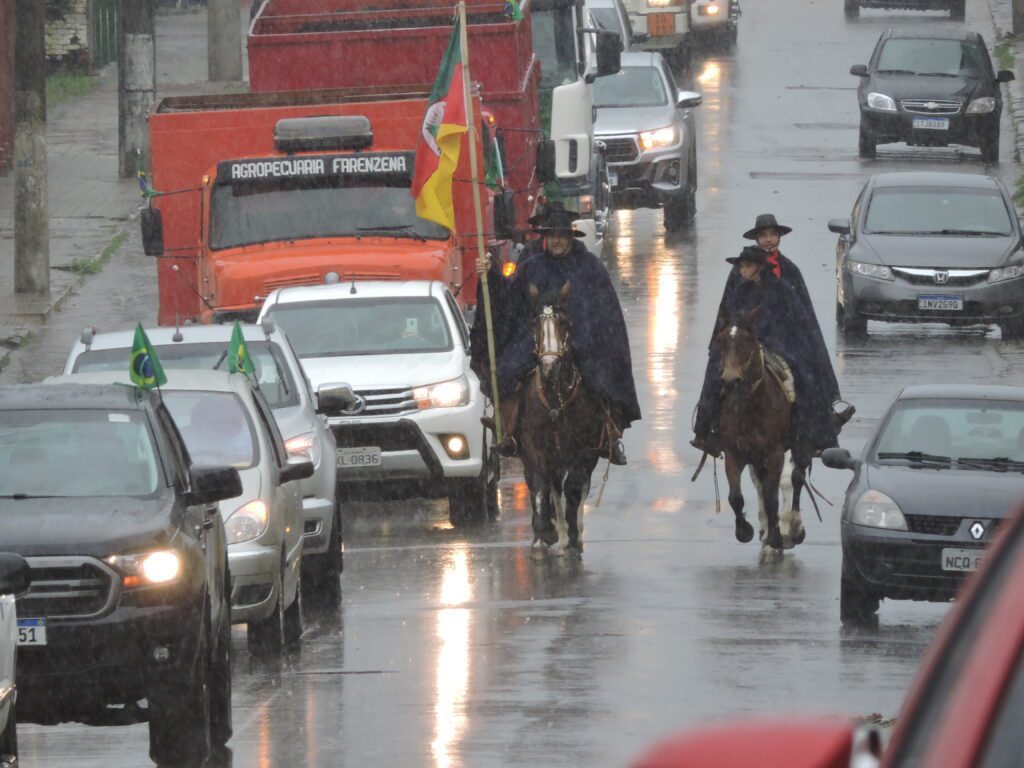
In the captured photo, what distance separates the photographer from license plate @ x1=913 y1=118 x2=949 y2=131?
37188mm

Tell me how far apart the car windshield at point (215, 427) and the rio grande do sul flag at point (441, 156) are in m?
5.58

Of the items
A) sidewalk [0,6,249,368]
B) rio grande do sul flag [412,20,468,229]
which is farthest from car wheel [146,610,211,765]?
sidewalk [0,6,249,368]

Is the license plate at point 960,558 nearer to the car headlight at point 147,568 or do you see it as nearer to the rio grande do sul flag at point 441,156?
the car headlight at point 147,568

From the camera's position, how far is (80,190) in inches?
1339

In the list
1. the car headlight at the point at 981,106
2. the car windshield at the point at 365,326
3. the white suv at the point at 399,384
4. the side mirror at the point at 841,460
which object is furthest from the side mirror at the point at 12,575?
the car headlight at the point at 981,106

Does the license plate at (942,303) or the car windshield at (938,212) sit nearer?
the license plate at (942,303)

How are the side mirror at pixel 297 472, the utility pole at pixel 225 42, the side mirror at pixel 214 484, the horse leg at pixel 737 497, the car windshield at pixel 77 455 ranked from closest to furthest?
1. the side mirror at pixel 214 484
2. the car windshield at pixel 77 455
3. the side mirror at pixel 297 472
4. the horse leg at pixel 737 497
5. the utility pole at pixel 225 42

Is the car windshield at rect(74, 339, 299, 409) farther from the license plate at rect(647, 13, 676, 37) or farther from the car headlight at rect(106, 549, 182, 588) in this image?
the license plate at rect(647, 13, 676, 37)

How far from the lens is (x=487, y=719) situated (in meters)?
10.6

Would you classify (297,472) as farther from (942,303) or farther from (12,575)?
(942,303)

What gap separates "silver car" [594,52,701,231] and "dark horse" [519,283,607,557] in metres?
17.1

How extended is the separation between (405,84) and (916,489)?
11.8m

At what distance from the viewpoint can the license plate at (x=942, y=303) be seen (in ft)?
82.6

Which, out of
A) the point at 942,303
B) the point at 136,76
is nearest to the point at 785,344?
the point at 942,303
